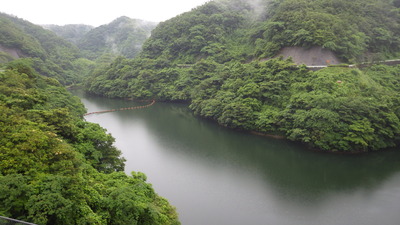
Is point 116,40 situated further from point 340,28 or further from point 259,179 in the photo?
point 259,179

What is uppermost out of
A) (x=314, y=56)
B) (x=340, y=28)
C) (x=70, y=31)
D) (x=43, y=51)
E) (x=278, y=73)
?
(x=70, y=31)

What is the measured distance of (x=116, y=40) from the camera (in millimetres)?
120750

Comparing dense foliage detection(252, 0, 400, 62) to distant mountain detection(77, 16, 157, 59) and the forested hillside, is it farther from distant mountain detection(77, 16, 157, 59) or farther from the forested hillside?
distant mountain detection(77, 16, 157, 59)

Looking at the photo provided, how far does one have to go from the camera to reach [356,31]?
128ft

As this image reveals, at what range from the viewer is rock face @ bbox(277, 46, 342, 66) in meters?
37.0

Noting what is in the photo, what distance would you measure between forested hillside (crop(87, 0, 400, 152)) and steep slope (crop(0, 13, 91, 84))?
13099 millimetres

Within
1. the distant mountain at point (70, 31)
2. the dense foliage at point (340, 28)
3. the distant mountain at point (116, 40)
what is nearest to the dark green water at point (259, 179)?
the dense foliage at point (340, 28)

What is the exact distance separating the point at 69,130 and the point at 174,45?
46952 millimetres

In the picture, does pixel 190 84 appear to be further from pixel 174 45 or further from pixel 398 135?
pixel 398 135

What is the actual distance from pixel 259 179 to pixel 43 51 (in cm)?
7454

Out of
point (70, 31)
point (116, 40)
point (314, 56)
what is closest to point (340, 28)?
point (314, 56)

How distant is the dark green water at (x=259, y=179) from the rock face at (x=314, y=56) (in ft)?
45.2

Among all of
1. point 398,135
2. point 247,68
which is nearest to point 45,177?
point 398,135

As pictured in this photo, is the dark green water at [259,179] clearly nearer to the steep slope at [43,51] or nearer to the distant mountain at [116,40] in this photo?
the steep slope at [43,51]
